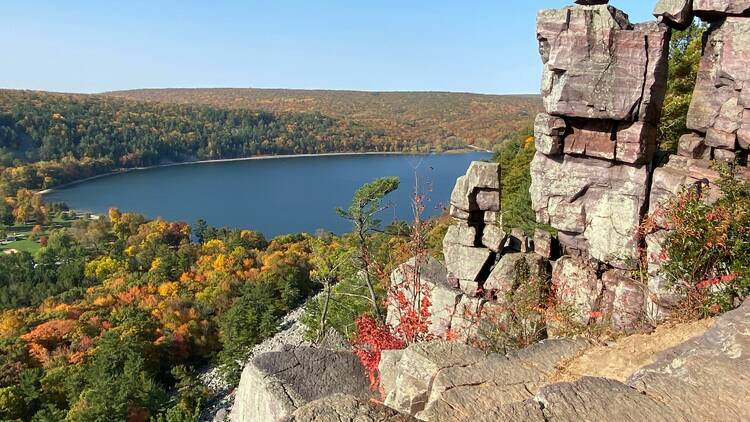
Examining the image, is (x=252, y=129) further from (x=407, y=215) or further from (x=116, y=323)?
(x=116, y=323)

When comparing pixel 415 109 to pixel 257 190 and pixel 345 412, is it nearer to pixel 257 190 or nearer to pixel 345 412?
pixel 257 190

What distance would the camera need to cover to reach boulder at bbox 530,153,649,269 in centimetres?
791

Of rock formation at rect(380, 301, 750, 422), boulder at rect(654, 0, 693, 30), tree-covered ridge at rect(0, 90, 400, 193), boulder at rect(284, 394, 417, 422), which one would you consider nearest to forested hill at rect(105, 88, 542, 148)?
tree-covered ridge at rect(0, 90, 400, 193)

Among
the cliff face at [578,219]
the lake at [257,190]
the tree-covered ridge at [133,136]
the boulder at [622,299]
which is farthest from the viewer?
the tree-covered ridge at [133,136]

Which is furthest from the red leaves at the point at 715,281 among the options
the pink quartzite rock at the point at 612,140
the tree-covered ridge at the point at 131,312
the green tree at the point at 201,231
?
the green tree at the point at 201,231

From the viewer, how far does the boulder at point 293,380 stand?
695 centimetres

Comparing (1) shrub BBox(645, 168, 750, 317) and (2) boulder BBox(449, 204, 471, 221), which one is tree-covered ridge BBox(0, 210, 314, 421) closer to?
(2) boulder BBox(449, 204, 471, 221)

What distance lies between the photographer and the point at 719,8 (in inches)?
273

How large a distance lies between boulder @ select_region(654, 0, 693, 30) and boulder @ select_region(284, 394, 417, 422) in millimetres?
6999

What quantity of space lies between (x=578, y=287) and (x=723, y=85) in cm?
360

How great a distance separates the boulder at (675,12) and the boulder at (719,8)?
9 cm

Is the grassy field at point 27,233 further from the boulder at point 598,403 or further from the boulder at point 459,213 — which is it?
the boulder at point 598,403

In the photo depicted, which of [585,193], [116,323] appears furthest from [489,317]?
[116,323]

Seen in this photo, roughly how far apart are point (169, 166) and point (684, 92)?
3830 inches
